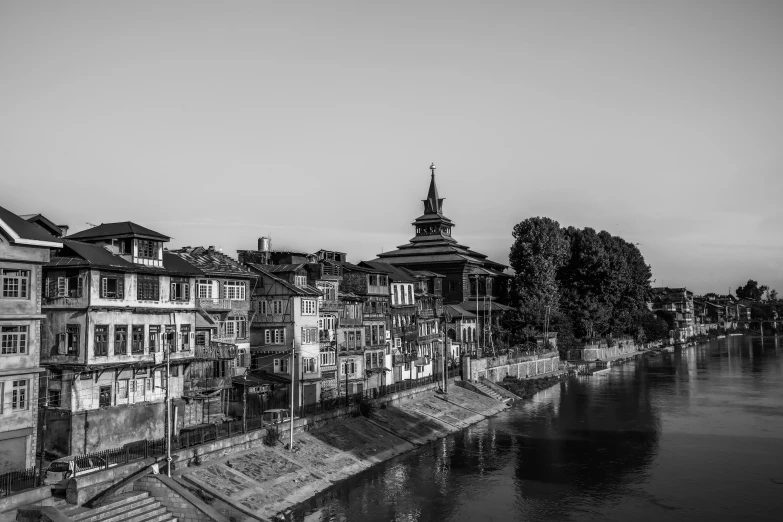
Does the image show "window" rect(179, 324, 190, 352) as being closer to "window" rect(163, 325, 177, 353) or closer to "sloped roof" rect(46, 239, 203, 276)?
"window" rect(163, 325, 177, 353)

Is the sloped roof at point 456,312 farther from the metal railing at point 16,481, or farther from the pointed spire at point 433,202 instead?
the metal railing at point 16,481

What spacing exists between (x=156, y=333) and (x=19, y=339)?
10958 mm

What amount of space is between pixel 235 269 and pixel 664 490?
39014mm

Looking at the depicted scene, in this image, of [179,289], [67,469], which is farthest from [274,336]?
[67,469]

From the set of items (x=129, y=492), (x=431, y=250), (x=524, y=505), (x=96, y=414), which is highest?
(x=431, y=250)

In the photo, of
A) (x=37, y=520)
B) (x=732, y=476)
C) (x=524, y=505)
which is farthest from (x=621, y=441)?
(x=37, y=520)

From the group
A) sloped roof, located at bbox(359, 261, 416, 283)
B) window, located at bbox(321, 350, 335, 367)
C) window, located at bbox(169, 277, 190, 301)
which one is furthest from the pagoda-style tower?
window, located at bbox(169, 277, 190, 301)

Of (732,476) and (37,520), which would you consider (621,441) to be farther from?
(37,520)

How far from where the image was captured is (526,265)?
127312mm

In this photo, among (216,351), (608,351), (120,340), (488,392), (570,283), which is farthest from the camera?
(608,351)

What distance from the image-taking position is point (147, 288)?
163 feet

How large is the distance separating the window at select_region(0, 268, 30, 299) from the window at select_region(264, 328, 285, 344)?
26410mm

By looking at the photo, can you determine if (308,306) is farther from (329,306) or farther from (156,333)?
(156,333)

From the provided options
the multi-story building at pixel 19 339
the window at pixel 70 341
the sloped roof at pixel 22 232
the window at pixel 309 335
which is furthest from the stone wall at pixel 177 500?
the window at pixel 309 335
